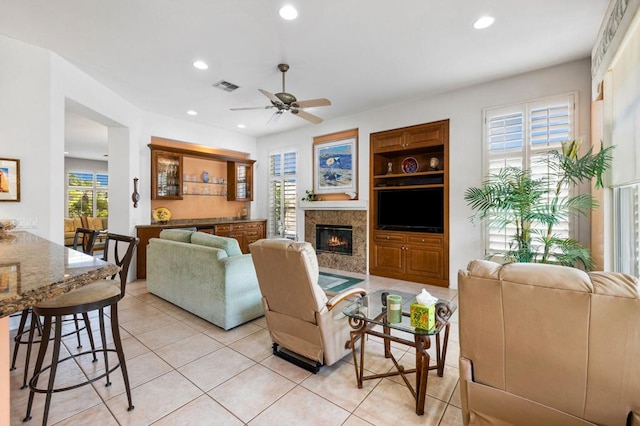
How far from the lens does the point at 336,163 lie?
6.04 m

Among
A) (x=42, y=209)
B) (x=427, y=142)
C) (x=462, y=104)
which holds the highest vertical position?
(x=462, y=104)

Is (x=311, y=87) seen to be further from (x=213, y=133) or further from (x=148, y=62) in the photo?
(x=213, y=133)

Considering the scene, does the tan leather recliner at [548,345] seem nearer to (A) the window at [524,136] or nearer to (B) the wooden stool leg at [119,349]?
(B) the wooden stool leg at [119,349]

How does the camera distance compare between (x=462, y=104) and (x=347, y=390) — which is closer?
(x=347, y=390)

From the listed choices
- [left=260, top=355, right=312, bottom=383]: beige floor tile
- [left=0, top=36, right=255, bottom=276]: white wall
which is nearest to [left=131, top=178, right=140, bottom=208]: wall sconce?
[left=0, top=36, right=255, bottom=276]: white wall

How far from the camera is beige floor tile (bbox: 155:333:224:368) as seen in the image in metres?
2.45

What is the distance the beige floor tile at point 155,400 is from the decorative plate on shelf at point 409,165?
4.58 m

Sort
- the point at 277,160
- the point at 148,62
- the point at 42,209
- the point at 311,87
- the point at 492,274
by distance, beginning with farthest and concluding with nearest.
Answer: the point at 277,160 → the point at 311,87 → the point at 148,62 → the point at 42,209 → the point at 492,274

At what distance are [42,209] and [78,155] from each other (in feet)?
A: 25.5

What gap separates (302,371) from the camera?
7.50 ft

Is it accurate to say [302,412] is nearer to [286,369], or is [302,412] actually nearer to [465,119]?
[286,369]

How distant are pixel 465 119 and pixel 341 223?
2.87 m

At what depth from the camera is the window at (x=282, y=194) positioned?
22.4 feet

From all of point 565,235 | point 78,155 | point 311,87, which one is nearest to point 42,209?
point 311,87
